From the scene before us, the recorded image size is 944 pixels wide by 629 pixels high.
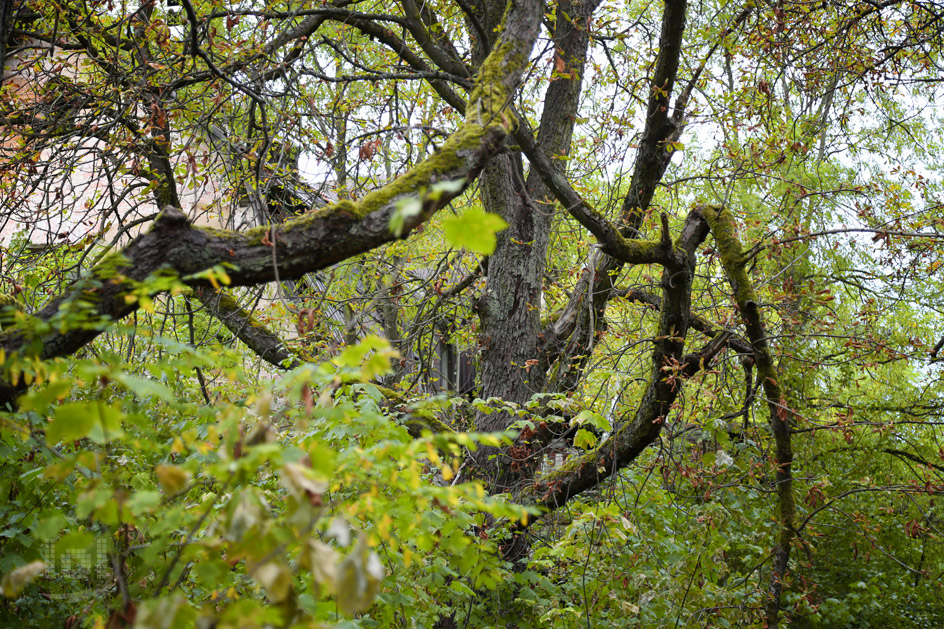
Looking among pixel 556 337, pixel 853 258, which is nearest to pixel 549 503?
pixel 556 337

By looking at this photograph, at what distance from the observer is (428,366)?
17.8 feet

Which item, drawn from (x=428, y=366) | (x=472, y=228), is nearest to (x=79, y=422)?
(x=472, y=228)

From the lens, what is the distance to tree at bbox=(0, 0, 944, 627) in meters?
1.65

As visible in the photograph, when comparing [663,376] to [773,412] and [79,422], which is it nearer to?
[773,412]

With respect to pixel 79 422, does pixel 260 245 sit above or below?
above

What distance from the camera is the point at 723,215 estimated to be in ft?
13.2

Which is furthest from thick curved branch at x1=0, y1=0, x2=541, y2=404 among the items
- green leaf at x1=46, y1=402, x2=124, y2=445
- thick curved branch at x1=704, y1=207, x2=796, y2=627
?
thick curved branch at x1=704, y1=207, x2=796, y2=627

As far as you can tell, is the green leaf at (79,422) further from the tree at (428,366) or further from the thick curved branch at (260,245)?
the thick curved branch at (260,245)

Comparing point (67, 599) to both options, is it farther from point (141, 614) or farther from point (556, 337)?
point (556, 337)

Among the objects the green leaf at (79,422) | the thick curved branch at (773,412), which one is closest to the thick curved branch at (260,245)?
the green leaf at (79,422)

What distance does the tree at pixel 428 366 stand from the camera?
5.40 ft

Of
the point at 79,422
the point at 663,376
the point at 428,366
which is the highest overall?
the point at 663,376

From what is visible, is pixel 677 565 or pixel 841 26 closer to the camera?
pixel 677 565

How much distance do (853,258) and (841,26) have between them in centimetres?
547
